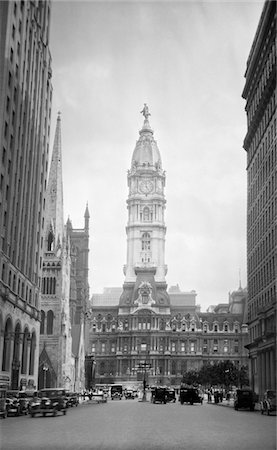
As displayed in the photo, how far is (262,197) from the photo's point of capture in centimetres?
8375

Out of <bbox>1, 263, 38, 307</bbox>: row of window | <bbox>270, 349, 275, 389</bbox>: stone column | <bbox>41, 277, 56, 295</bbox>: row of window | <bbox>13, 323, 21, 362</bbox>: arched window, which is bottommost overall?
<bbox>270, 349, 275, 389</bbox>: stone column

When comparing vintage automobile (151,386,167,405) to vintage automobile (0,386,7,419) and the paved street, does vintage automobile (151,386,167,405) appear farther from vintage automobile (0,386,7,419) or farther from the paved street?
the paved street

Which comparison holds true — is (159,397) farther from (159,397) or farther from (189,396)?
(189,396)

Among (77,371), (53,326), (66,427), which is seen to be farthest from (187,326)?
(66,427)

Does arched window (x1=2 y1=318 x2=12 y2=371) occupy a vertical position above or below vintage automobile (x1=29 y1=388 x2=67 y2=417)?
above

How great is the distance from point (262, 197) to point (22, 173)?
32366 mm

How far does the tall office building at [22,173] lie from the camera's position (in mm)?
59688

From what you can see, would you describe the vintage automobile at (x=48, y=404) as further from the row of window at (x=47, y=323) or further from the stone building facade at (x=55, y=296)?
the row of window at (x=47, y=323)

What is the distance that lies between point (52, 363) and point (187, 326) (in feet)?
237

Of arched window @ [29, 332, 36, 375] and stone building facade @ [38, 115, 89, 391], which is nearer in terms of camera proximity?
arched window @ [29, 332, 36, 375]

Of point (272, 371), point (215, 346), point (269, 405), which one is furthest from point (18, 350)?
point (215, 346)

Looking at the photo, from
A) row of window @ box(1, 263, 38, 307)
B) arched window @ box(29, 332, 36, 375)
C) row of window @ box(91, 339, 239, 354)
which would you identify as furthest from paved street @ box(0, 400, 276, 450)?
row of window @ box(91, 339, 239, 354)

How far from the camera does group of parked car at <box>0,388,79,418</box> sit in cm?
4651

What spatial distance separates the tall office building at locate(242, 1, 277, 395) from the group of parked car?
101 feet
